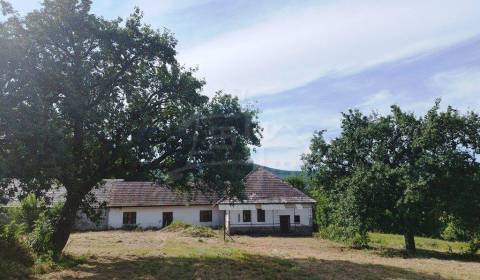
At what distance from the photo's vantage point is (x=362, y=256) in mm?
22906

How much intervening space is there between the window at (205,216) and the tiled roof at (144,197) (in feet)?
2.90

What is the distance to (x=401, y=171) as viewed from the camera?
24.0 m

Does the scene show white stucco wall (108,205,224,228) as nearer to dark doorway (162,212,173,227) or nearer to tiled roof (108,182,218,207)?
dark doorway (162,212,173,227)

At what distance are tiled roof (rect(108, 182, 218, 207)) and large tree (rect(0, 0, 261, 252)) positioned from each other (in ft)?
65.7

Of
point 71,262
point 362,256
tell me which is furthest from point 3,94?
point 362,256

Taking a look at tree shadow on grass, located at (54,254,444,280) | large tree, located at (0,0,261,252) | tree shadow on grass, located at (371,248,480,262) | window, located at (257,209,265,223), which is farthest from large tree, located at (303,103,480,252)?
window, located at (257,209,265,223)

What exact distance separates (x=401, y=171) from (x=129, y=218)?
25.6 metres

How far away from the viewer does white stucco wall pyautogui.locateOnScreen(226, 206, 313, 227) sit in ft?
122

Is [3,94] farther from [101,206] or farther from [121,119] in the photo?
[101,206]

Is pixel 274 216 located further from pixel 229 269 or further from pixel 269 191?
pixel 229 269

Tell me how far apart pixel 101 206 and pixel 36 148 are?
26.1 ft

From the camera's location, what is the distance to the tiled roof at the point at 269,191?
37375 mm

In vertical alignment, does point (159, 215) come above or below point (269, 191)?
below

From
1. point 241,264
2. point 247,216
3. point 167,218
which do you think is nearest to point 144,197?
point 167,218
